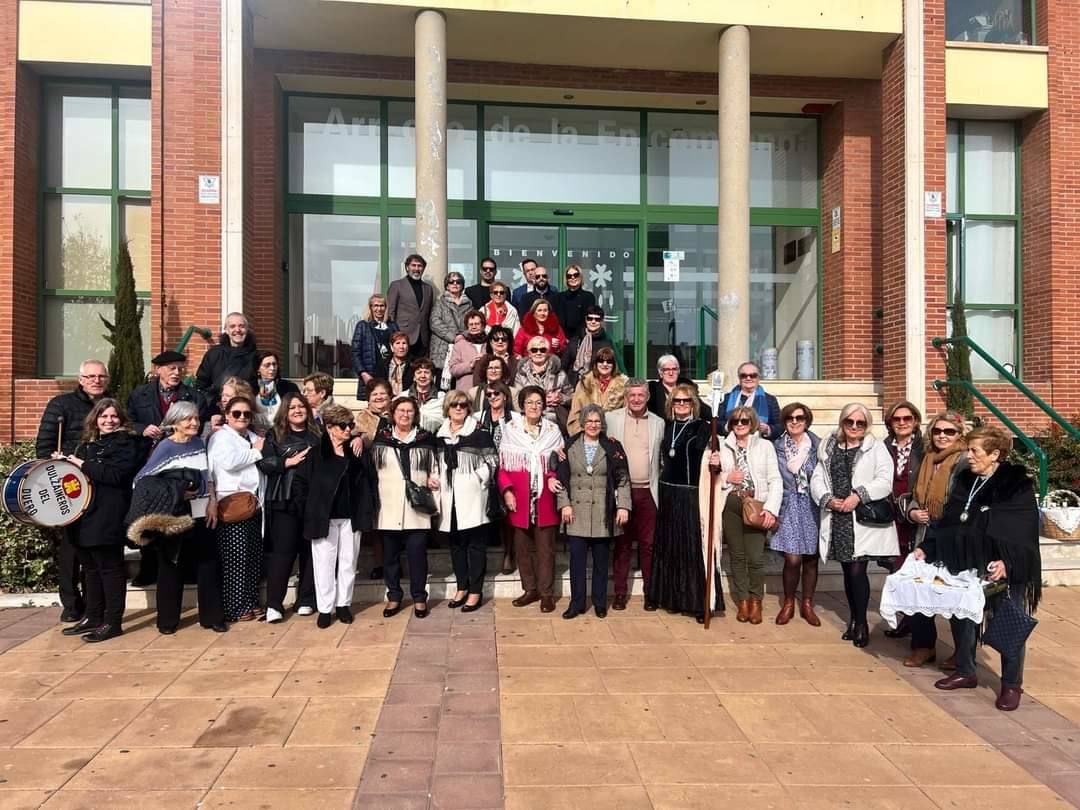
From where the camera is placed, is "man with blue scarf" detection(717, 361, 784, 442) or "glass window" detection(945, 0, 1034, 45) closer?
"man with blue scarf" detection(717, 361, 784, 442)

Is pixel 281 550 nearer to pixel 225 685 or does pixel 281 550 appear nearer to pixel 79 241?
pixel 225 685

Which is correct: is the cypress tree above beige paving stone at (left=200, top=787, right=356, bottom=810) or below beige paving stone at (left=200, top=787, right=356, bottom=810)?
above

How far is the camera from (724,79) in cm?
1057

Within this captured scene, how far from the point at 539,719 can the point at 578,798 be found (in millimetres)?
847

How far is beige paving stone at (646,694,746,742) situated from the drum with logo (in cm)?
400

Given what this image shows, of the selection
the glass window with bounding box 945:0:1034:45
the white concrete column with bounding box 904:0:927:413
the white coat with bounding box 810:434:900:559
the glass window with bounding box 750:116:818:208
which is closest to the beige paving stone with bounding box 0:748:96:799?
the white coat with bounding box 810:434:900:559

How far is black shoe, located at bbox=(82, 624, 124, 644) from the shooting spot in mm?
5602

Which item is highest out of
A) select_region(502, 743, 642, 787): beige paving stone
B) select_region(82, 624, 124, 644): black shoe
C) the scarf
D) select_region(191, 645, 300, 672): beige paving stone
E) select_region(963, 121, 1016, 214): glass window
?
select_region(963, 121, 1016, 214): glass window

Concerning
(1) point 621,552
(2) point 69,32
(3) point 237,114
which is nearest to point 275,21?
(3) point 237,114

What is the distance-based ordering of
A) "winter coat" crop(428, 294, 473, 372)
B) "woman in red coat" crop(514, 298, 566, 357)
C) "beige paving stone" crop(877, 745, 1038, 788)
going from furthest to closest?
"winter coat" crop(428, 294, 473, 372)
"woman in red coat" crop(514, 298, 566, 357)
"beige paving stone" crop(877, 745, 1038, 788)

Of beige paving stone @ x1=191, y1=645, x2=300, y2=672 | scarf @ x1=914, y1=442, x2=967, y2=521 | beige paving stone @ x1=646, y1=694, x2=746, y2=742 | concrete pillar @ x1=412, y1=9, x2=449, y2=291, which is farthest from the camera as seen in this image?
concrete pillar @ x1=412, y1=9, x2=449, y2=291

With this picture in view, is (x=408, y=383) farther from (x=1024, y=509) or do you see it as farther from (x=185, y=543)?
(x=1024, y=509)

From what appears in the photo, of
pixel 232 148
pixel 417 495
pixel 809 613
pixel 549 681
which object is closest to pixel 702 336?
pixel 809 613

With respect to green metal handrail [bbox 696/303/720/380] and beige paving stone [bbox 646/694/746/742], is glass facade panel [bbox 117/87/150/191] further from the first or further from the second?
beige paving stone [bbox 646/694/746/742]
